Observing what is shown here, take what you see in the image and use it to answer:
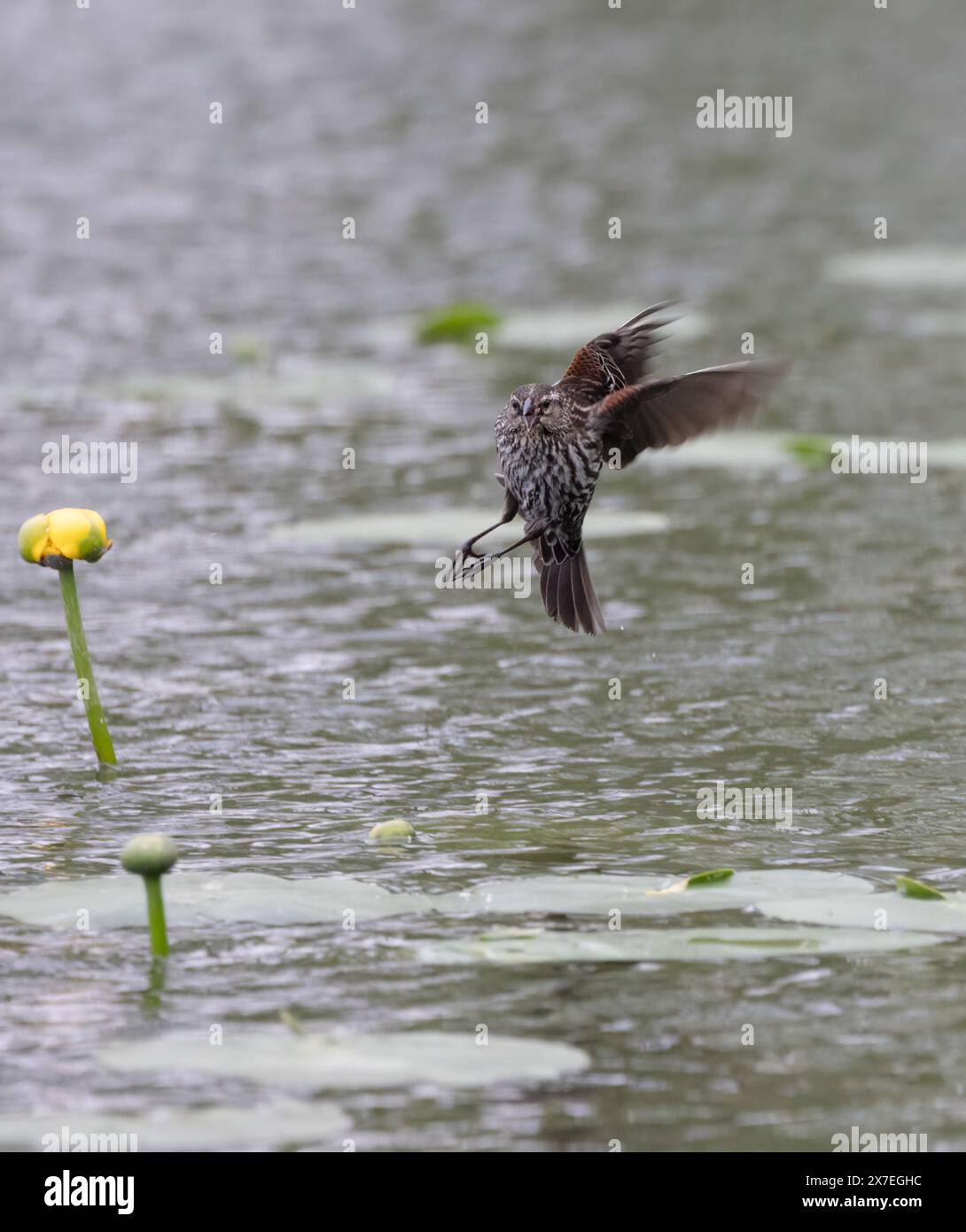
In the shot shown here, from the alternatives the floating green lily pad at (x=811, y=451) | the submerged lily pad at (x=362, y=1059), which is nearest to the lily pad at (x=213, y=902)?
the submerged lily pad at (x=362, y=1059)

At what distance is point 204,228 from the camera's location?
15211 millimetres

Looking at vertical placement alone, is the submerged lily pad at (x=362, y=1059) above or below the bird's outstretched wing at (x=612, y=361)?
below

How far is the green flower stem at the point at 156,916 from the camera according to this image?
4543mm

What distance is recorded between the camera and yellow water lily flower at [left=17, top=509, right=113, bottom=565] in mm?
5535

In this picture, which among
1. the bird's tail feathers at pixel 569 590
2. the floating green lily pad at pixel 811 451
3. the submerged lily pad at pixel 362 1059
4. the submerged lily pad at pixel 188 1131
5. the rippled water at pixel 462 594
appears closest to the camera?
the submerged lily pad at pixel 188 1131

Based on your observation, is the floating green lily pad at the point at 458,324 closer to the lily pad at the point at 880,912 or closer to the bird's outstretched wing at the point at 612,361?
the bird's outstretched wing at the point at 612,361

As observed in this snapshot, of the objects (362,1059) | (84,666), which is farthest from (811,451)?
(362,1059)

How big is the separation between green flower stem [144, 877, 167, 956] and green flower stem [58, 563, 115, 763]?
4.05ft

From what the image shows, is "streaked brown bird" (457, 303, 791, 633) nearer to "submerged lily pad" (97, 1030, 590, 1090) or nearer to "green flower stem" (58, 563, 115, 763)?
"green flower stem" (58, 563, 115, 763)

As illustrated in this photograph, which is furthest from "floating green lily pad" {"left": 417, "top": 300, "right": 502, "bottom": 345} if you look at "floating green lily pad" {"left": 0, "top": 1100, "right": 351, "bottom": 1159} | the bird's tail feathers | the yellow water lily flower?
"floating green lily pad" {"left": 0, "top": 1100, "right": 351, "bottom": 1159}

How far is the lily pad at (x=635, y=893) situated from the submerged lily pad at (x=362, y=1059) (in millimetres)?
694

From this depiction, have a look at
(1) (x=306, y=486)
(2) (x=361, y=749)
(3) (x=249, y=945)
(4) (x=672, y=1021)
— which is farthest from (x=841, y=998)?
(1) (x=306, y=486)

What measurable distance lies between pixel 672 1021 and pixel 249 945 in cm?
100

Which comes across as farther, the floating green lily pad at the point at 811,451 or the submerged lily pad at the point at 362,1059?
the floating green lily pad at the point at 811,451
